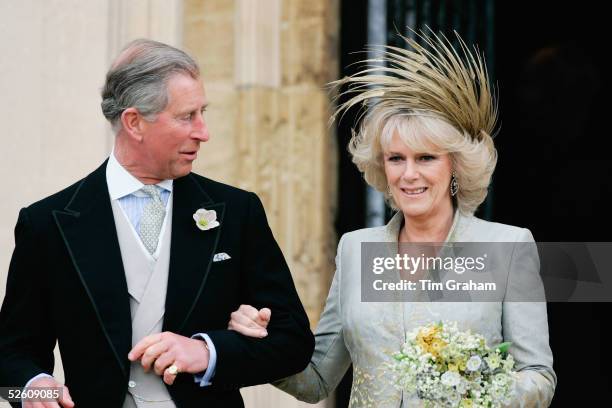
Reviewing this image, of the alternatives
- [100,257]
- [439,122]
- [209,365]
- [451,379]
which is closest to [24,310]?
[100,257]

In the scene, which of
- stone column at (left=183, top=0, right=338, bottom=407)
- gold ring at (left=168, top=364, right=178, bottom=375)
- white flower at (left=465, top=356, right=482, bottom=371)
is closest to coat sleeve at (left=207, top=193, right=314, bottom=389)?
gold ring at (left=168, top=364, right=178, bottom=375)

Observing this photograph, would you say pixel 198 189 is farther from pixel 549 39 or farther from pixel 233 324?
pixel 549 39

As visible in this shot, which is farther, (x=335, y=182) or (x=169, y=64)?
(x=335, y=182)

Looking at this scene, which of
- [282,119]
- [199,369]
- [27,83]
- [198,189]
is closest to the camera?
[199,369]

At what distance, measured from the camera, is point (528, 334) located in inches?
128

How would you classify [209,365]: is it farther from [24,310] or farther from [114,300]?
[24,310]

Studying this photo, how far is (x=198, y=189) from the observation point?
3.30 metres

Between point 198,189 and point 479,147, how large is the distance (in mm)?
840

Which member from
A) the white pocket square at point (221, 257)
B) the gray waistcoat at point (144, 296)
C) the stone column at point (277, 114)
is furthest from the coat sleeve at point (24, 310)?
the stone column at point (277, 114)

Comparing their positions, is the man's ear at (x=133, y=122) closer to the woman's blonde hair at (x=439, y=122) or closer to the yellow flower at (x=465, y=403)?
the woman's blonde hair at (x=439, y=122)

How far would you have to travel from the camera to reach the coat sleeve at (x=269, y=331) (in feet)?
10.2

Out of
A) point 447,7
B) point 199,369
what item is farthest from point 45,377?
point 447,7

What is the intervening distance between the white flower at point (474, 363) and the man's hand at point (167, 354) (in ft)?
2.29

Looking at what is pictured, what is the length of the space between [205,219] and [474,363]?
2.71 ft
